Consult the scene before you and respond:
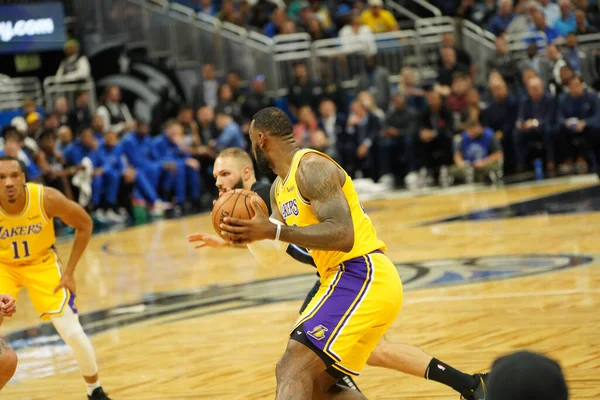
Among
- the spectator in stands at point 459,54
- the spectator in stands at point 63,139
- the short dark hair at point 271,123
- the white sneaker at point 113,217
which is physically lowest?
the white sneaker at point 113,217

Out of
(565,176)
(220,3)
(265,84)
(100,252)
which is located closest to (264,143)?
(100,252)

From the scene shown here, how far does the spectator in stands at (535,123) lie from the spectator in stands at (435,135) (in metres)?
1.23

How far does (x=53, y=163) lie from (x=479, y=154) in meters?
6.99

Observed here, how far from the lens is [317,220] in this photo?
4715 mm

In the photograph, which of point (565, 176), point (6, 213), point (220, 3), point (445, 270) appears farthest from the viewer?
point (220, 3)

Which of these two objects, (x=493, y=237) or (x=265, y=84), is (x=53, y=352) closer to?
(x=493, y=237)

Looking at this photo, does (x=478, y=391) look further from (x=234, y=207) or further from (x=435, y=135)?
(x=435, y=135)

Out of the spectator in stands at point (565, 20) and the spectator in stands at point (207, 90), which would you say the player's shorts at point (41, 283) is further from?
the spectator in stands at point (565, 20)

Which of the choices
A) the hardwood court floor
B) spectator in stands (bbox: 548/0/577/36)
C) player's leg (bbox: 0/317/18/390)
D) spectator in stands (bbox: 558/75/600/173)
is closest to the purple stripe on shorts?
the hardwood court floor

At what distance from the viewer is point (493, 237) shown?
39.3 ft

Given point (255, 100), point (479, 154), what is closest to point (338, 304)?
point (479, 154)

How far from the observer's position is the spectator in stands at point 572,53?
1878cm

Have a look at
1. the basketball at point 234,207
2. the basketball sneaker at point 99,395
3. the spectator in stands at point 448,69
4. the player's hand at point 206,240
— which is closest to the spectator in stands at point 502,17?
the spectator in stands at point 448,69

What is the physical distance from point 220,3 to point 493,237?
44.6 feet
